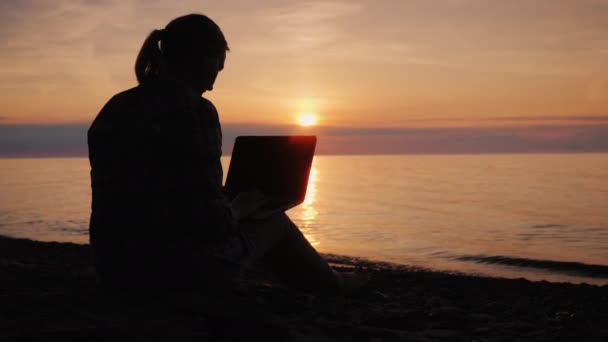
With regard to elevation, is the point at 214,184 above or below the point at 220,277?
above

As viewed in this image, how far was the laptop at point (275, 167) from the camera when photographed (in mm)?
3656

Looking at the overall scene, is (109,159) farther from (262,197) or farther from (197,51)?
(262,197)

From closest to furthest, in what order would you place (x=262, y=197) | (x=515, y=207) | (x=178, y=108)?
(x=178, y=108)
(x=262, y=197)
(x=515, y=207)

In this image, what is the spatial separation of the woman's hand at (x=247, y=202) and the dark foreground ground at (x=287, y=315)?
1.62 feet

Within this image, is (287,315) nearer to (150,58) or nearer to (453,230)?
(150,58)

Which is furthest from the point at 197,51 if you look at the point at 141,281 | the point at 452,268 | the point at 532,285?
the point at 452,268

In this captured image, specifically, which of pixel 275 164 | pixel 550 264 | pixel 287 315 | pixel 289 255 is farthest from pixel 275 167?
pixel 550 264

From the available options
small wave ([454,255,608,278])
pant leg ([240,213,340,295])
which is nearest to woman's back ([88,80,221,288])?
pant leg ([240,213,340,295])

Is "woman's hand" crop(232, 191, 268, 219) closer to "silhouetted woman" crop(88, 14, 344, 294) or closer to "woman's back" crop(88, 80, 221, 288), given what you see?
"silhouetted woman" crop(88, 14, 344, 294)

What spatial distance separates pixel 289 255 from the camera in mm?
4016

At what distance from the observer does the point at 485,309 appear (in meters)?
5.70

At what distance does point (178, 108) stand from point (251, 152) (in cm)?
89

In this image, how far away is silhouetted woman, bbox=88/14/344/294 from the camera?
291 cm

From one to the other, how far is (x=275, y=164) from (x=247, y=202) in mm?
310
